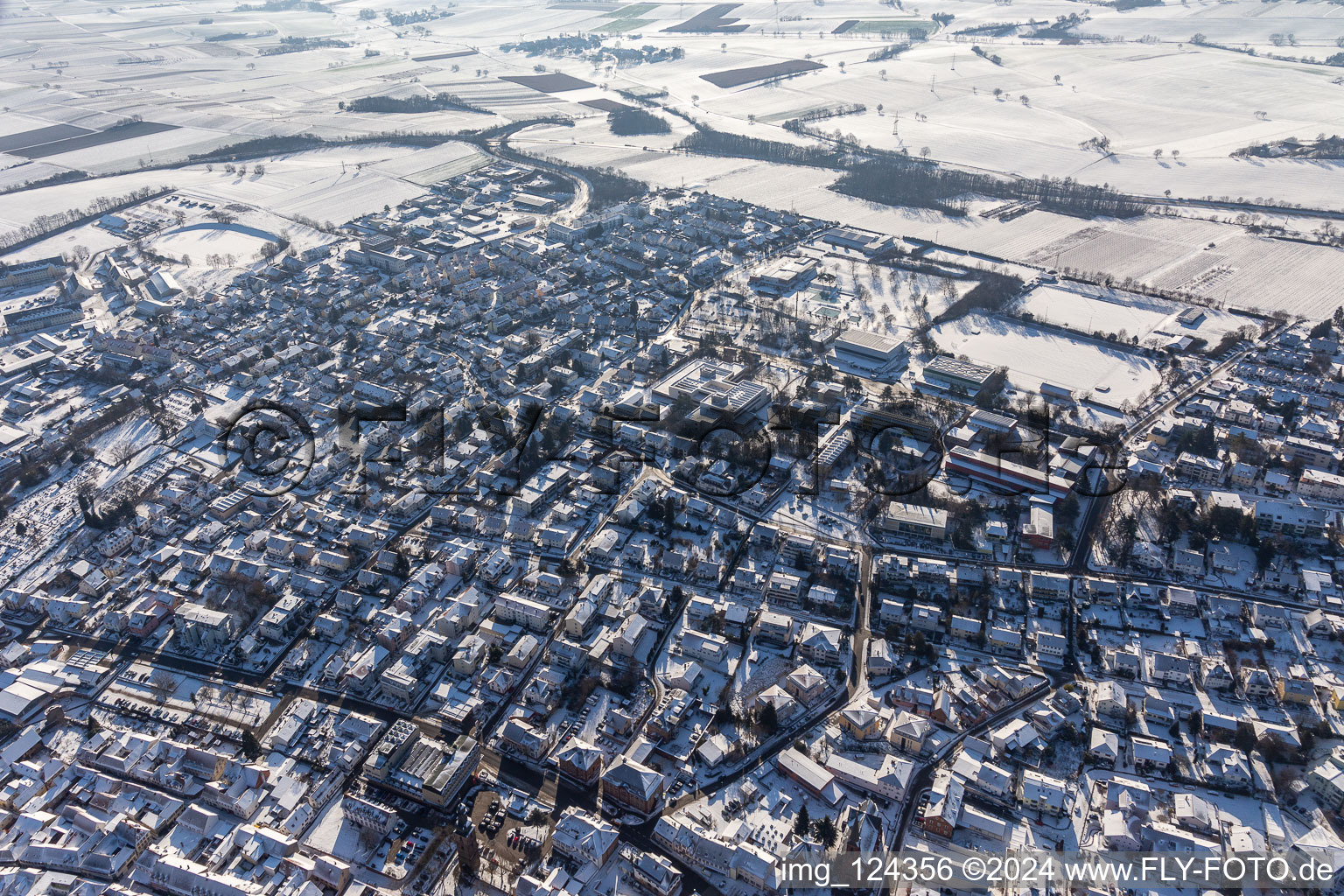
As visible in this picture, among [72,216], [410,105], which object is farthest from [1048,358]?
[410,105]

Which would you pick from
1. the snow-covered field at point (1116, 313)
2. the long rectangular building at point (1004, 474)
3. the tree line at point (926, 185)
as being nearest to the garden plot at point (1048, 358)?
the snow-covered field at point (1116, 313)

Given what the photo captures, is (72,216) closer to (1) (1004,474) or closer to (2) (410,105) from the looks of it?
(2) (410,105)

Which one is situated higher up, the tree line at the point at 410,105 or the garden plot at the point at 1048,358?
the tree line at the point at 410,105

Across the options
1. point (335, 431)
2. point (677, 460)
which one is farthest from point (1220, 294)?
point (335, 431)

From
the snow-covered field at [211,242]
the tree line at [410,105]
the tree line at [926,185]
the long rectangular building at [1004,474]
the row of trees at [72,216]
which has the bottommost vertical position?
the long rectangular building at [1004,474]

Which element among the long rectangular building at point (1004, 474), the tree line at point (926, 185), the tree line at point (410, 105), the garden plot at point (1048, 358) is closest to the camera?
the long rectangular building at point (1004, 474)

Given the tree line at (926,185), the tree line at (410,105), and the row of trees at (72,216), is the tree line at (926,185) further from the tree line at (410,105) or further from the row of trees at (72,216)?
the row of trees at (72,216)

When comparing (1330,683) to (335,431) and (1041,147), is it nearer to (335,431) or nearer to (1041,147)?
(335,431)

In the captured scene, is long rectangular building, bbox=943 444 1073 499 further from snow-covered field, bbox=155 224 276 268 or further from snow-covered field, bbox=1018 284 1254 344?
snow-covered field, bbox=155 224 276 268

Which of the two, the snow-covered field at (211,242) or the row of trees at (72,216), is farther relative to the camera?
the row of trees at (72,216)
